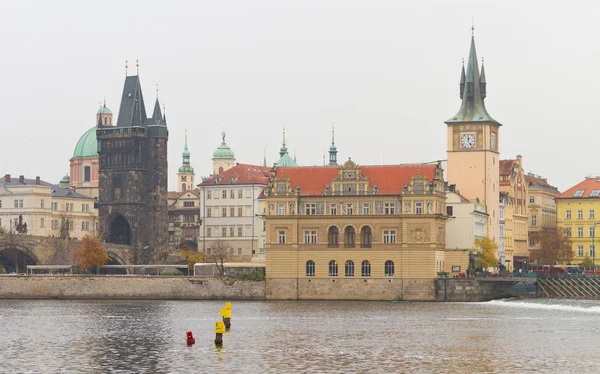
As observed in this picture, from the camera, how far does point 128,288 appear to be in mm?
135000

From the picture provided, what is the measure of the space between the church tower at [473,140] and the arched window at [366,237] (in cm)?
2011

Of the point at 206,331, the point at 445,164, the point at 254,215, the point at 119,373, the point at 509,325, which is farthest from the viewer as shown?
the point at 254,215

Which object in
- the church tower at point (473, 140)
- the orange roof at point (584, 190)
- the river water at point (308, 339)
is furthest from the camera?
the orange roof at point (584, 190)

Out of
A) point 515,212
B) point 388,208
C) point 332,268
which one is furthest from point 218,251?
point 388,208

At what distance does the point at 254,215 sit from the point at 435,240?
5059 centimetres

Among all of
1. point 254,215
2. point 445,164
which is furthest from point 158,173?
point 445,164

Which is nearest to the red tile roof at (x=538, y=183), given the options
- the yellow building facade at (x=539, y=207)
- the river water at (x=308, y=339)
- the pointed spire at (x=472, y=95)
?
the yellow building facade at (x=539, y=207)

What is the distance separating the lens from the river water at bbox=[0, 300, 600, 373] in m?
63.3

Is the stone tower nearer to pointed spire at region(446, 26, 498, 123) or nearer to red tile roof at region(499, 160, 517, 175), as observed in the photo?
red tile roof at region(499, 160, 517, 175)

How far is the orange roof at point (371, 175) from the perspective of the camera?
129m

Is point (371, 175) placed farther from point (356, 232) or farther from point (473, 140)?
point (473, 140)

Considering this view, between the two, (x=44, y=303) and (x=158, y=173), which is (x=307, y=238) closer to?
(x=44, y=303)

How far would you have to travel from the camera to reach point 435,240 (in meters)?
127

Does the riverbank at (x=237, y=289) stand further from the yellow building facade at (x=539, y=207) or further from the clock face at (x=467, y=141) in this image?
the yellow building facade at (x=539, y=207)
